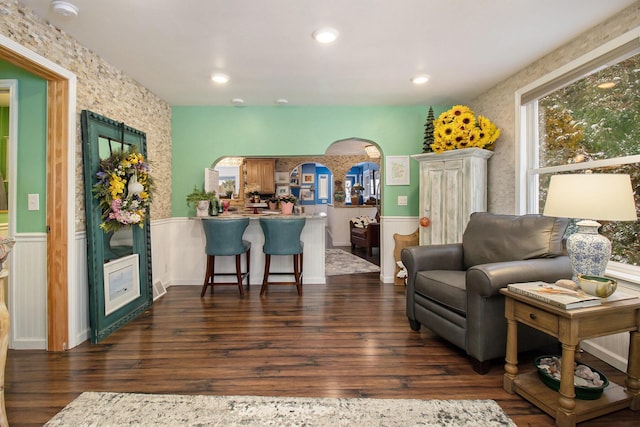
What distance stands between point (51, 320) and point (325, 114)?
3476 millimetres

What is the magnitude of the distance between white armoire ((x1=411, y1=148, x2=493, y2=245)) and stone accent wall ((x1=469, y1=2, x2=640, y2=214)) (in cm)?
15

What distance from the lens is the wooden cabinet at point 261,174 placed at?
26.6 ft

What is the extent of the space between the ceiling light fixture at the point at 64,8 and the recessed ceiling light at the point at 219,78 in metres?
1.20

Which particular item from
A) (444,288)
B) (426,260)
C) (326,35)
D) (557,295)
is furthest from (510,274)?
(326,35)

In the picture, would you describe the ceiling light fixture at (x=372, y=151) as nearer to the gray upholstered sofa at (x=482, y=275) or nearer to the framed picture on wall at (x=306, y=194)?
the framed picture on wall at (x=306, y=194)

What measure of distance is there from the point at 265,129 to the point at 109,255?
7.69ft

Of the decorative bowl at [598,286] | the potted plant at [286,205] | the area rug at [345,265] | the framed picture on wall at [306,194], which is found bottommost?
the area rug at [345,265]

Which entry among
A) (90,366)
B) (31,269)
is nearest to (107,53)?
(31,269)

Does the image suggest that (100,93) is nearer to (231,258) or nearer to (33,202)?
(33,202)

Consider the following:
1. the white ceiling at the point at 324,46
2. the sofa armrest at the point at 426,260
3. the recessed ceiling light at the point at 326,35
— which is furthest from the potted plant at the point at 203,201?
the sofa armrest at the point at 426,260

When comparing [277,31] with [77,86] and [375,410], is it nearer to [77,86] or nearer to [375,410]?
[77,86]

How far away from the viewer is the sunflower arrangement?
3.36m

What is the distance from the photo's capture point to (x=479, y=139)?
11.1 feet

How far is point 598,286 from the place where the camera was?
5.26 ft
